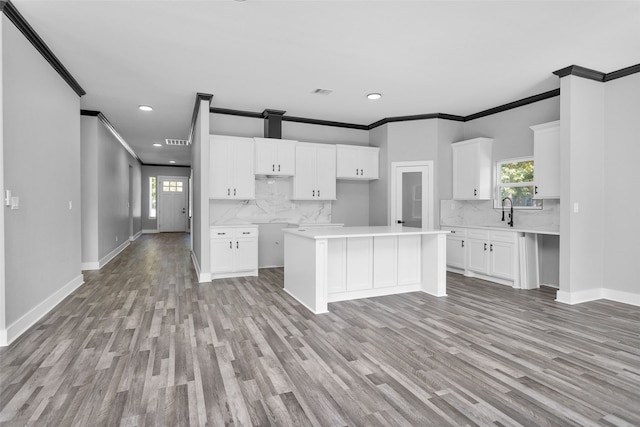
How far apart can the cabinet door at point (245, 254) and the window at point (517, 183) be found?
3.95 meters

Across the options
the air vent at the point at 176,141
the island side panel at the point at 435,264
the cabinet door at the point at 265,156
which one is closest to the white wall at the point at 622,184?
the island side panel at the point at 435,264

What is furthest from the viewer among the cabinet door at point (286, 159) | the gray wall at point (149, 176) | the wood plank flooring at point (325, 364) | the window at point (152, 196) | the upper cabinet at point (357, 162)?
the window at point (152, 196)

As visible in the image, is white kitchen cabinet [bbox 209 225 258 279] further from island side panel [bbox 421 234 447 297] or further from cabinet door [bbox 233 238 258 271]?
island side panel [bbox 421 234 447 297]

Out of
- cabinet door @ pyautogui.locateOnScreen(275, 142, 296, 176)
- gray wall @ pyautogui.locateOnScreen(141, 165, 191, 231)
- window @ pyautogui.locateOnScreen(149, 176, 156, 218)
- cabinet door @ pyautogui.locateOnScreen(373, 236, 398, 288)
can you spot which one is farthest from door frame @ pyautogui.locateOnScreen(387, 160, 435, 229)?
window @ pyautogui.locateOnScreen(149, 176, 156, 218)

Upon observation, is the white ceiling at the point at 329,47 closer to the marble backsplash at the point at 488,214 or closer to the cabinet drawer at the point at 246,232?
the marble backsplash at the point at 488,214

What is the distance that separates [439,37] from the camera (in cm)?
338

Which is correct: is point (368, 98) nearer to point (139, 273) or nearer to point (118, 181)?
point (139, 273)

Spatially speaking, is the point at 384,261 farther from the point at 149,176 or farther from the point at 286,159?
the point at 149,176

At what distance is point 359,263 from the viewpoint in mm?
4250

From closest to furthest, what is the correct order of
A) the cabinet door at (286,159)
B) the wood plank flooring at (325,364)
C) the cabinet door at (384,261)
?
the wood plank flooring at (325,364), the cabinet door at (384,261), the cabinet door at (286,159)

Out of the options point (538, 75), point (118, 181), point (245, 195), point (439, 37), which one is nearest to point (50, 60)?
point (245, 195)

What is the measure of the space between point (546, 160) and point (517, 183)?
81 cm

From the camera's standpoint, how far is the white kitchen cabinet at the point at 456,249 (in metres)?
5.62

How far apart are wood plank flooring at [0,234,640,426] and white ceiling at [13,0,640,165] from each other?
2.70 metres
